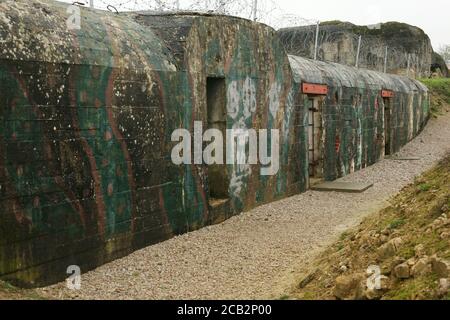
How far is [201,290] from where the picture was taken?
494 centimetres

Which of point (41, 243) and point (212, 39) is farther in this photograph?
point (212, 39)

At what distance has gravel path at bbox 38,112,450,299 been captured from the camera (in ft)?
16.0

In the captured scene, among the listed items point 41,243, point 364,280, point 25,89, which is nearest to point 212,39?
point 25,89

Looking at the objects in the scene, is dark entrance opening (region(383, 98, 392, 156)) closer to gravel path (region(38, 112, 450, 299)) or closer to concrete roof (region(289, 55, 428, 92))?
concrete roof (region(289, 55, 428, 92))

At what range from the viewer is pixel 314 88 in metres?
10.4

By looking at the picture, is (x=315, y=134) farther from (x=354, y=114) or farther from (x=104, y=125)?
(x=104, y=125)

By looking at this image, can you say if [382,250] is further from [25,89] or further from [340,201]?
[340,201]

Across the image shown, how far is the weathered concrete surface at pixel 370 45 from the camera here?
1884 centimetres

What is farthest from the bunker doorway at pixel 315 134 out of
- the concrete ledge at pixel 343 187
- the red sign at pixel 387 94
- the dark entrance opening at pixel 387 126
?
the dark entrance opening at pixel 387 126

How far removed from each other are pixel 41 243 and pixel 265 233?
10.1ft

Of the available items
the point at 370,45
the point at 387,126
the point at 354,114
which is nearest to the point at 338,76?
the point at 354,114

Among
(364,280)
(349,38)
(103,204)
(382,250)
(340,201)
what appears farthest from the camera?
(349,38)

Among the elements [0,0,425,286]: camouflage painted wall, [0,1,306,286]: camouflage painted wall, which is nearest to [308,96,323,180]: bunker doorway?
[0,0,425,286]: camouflage painted wall

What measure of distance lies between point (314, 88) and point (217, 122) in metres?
3.43
